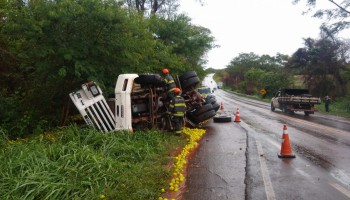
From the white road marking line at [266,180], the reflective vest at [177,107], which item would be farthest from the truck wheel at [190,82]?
the white road marking line at [266,180]

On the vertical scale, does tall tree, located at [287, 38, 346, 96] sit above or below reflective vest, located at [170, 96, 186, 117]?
above

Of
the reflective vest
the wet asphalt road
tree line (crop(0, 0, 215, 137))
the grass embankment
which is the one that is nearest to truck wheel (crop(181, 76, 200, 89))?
tree line (crop(0, 0, 215, 137))

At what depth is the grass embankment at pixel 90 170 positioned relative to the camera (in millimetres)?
5344

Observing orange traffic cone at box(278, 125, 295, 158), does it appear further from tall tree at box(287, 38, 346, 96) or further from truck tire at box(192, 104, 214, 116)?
tall tree at box(287, 38, 346, 96)

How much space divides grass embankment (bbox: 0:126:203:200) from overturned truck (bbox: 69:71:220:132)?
1304 millimetres

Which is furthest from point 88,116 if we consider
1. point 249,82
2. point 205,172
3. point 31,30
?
point 249,82

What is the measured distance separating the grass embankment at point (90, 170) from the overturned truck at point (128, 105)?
4.28ft

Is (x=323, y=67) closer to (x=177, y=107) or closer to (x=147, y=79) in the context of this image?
(x=177, y=107)

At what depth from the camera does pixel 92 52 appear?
11430 mm

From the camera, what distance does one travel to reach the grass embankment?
5.34m

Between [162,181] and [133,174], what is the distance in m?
0.60

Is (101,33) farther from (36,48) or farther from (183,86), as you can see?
(183,86)

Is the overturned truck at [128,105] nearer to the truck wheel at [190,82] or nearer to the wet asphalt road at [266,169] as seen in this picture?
the wet asphalt road at [266,169]

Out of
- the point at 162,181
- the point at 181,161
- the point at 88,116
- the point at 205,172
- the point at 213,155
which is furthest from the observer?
the point at 88,116
